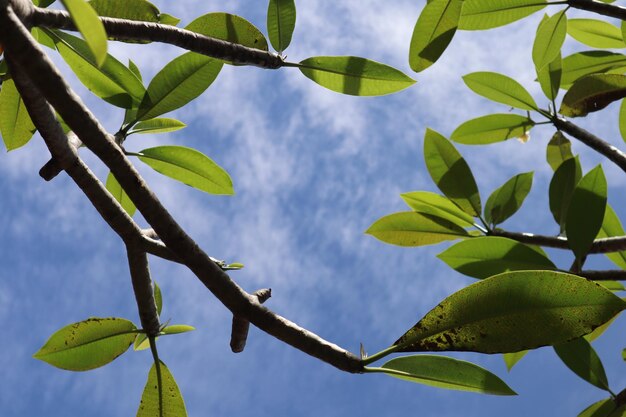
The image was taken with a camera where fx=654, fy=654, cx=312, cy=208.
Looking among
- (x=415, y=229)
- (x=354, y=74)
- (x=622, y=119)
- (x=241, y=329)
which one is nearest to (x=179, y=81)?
(x=354, y=74)

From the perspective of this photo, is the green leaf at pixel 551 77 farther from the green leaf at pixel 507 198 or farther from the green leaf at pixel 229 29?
the green leaf at pixel 229 29

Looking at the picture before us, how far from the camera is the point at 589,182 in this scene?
139 centimetres

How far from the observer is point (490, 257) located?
54.1 inches

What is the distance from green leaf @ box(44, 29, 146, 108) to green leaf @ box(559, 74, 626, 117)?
1.17 m

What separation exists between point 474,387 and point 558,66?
1.33m

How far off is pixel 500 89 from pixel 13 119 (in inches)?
52.1

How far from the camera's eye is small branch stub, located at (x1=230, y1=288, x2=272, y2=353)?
90 centimetres

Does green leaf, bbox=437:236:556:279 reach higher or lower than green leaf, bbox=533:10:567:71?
lower

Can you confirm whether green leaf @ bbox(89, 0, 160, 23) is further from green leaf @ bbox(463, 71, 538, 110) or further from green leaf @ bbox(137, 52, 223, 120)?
green leaf @ bbox(463, 71, 538, 110)

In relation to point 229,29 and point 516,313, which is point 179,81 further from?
point 516,313

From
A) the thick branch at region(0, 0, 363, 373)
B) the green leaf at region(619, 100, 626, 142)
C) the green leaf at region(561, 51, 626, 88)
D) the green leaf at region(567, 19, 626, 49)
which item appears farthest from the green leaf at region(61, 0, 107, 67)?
the green leaf at region(567, 19, 626, 49)

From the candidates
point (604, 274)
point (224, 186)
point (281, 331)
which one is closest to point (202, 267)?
point (281, 331)

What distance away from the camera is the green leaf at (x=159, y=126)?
146 cm

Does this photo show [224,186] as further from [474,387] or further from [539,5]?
[539,5]
